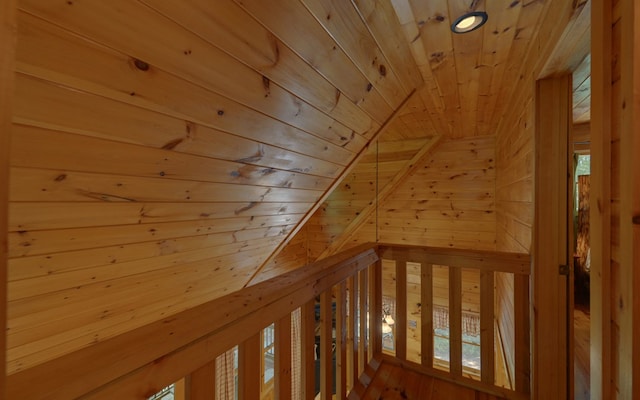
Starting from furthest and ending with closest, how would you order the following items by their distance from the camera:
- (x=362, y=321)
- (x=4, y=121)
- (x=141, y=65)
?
(x=362, y=321)
(x=141, y=65)
(x=4, y=121)

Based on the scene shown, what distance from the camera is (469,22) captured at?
1.20 meters

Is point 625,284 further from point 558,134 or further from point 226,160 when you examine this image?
point 226,160

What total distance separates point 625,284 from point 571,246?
854 millimetres

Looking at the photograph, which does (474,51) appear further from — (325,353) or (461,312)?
(325,353)

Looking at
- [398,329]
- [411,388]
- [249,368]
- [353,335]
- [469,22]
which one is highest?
[469,22]

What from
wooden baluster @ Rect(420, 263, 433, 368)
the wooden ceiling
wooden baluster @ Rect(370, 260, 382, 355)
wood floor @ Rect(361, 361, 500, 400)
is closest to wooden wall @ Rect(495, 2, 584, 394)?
the wooden ceiling

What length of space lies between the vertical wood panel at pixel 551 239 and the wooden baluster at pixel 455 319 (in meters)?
0.34

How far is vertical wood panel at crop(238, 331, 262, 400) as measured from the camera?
693 millimetres

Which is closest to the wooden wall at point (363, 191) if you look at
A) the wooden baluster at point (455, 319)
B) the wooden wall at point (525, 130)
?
the wooden wall at point (525, 130)

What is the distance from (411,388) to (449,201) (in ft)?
9.01

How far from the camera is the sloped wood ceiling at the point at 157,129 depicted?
737 mm

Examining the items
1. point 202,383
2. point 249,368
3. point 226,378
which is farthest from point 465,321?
point 202,383

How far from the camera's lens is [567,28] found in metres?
0.96

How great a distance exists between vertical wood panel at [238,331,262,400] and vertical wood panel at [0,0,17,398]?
44 centimetres
